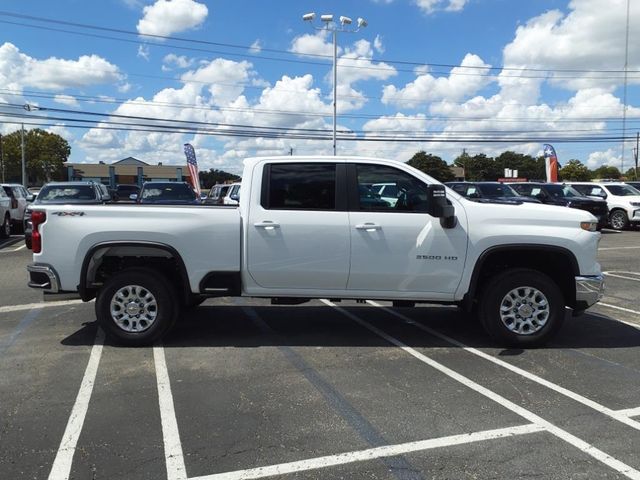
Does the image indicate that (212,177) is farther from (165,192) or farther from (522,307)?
(522,307)

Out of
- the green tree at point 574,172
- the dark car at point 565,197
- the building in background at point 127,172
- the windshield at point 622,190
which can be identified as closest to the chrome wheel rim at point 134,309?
the dark car at point 565,197

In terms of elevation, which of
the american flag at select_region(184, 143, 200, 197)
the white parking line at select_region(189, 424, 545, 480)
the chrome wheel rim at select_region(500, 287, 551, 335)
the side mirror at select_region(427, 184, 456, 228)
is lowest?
the white parking line at select_region(189, 424, 545, 480)

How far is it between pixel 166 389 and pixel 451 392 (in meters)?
2.34

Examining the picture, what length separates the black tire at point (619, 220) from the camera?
69.0 feet

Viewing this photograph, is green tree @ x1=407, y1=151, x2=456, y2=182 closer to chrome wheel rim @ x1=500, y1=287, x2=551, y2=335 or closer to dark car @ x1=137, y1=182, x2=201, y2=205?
dark car @ x1=137, y1=182, x2=201, y2=205

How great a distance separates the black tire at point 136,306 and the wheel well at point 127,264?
0.16 meters

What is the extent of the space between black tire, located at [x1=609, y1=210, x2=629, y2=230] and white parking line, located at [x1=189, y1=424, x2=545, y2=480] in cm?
1977

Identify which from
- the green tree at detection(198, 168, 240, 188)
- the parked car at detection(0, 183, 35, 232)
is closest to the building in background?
the green tree at detection(198, 168, 240, 188)

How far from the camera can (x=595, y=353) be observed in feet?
18.8

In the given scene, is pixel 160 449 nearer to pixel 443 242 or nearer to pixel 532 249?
pixel 443 242

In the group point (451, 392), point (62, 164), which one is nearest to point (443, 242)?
point (451, 392)

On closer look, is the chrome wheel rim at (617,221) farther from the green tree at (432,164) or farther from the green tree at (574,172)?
the green tree at (574,172)

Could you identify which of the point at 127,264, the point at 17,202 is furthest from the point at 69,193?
the point at 127,264

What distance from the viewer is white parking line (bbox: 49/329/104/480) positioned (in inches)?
132
